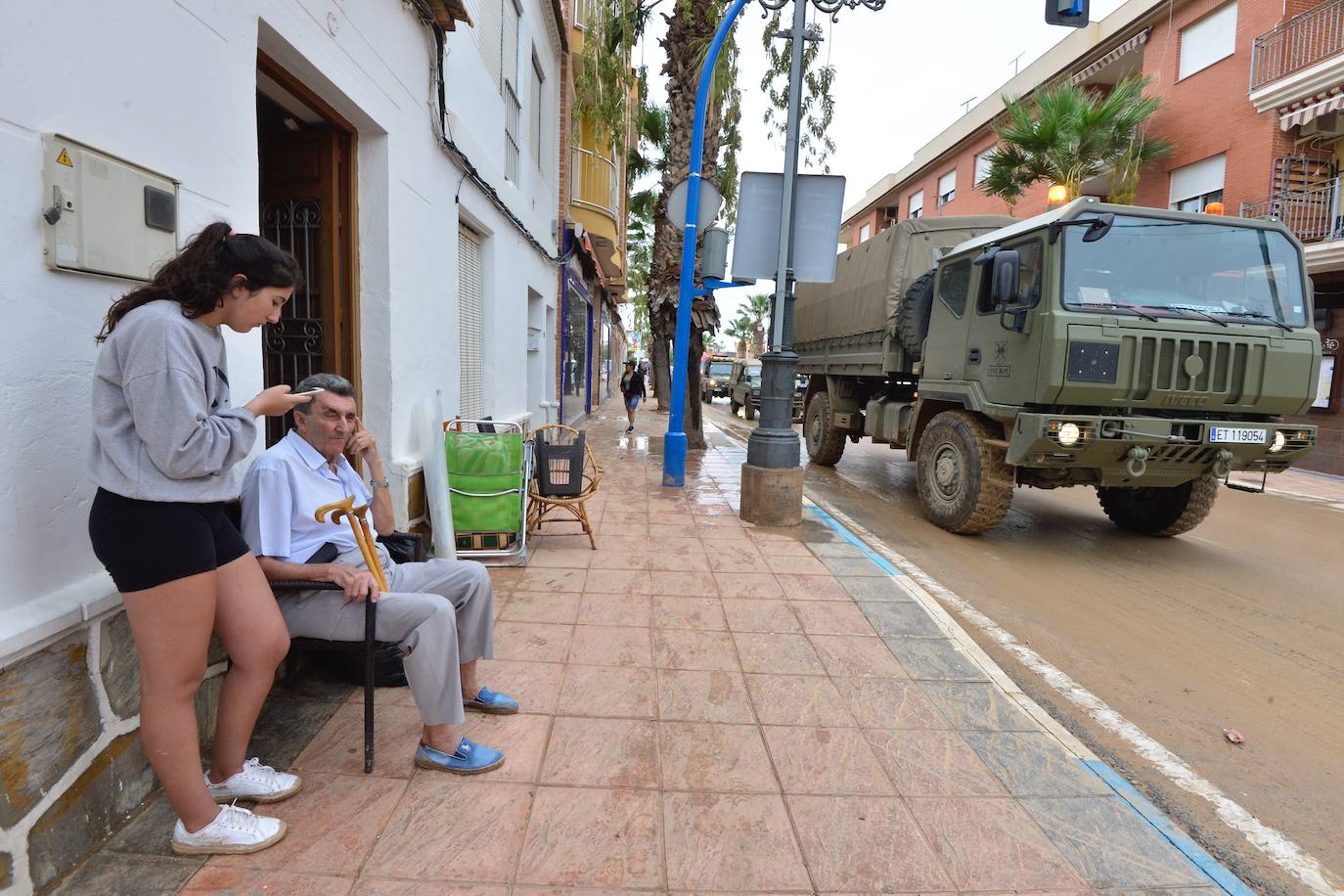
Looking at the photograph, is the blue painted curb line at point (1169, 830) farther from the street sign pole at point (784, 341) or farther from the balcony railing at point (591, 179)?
the balcony railing at point (591, 179)

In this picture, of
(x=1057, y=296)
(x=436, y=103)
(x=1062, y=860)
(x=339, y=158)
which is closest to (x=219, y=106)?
(x=339, y=158)

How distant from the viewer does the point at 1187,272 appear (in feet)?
18.2

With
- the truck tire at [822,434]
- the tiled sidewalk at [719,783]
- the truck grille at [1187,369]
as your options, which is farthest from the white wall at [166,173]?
the truck tire at [822,434]

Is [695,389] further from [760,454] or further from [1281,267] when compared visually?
[1281,267]

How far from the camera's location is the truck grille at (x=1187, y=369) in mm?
5195

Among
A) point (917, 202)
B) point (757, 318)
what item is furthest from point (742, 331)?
point (917, 202)

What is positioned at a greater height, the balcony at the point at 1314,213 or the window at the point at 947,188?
the window at the point at 947,188

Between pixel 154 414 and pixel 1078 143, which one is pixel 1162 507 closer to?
pixel 154 414

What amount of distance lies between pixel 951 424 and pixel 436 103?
16.6 feet

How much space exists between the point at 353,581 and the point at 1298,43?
1787 centimetres

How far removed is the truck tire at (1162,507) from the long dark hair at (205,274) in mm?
7000

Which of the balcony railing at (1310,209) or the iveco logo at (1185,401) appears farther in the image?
the balcony railing at (1310,209)

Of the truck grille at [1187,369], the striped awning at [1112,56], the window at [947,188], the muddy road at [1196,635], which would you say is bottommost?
the muddy road at [1196,635]

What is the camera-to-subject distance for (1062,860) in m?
2.25
